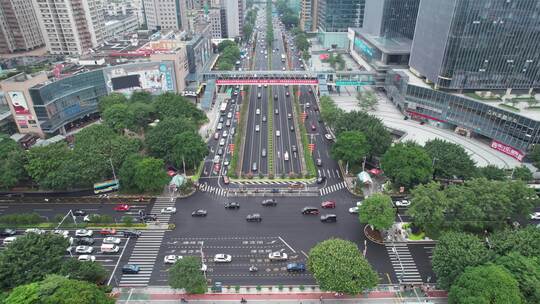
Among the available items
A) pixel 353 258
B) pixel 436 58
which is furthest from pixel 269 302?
pixel 436 58

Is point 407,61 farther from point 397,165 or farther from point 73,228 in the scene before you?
point 73,228

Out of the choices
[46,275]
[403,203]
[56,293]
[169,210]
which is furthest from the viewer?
[403,203]

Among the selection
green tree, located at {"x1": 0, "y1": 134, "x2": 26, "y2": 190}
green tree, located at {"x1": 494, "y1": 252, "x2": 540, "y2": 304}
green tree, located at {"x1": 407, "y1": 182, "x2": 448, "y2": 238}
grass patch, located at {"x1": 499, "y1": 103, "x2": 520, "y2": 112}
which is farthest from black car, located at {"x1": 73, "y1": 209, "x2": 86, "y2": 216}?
grass patch, located at {"x1": 499, "y1": 103, "x2": 520, "y2": 112}

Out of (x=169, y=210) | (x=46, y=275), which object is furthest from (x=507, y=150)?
(x=46, y=275)

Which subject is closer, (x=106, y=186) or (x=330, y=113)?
(x=106, y=186)

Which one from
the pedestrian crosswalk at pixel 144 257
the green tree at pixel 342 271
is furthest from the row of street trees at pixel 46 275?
the green tree at pixel 342 271

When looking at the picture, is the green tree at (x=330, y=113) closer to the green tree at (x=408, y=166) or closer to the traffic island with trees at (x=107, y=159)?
the green tree at (x=408, y=166)

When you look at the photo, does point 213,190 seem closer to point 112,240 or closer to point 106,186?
point 112,240
